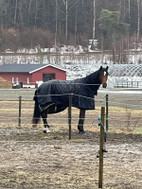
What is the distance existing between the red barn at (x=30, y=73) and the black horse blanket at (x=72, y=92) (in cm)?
3495

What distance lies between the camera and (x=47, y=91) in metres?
13.2

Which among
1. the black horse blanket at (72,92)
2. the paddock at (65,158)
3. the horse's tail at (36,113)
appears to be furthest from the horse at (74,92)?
the paddock at (65,158)

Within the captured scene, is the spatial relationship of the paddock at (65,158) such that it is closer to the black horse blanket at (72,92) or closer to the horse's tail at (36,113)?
the horse's tail at (36,113)

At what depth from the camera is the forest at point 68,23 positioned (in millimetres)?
70188

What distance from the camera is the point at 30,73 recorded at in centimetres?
4869

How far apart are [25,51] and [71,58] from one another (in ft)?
26.6

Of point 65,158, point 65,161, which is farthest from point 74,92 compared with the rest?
point 65,161

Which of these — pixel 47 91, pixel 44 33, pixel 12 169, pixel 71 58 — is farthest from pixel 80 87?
pixel 44 33

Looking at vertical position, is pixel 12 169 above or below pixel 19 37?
below

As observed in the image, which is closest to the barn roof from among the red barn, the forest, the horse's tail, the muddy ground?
the red barn

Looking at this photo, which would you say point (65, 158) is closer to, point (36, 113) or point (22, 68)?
point (36, 113)

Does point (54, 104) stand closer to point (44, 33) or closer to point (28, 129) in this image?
point (28, 129)

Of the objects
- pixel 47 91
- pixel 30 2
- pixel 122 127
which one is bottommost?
pixel 122 127

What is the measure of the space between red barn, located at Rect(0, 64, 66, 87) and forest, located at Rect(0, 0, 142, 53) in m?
16.6
